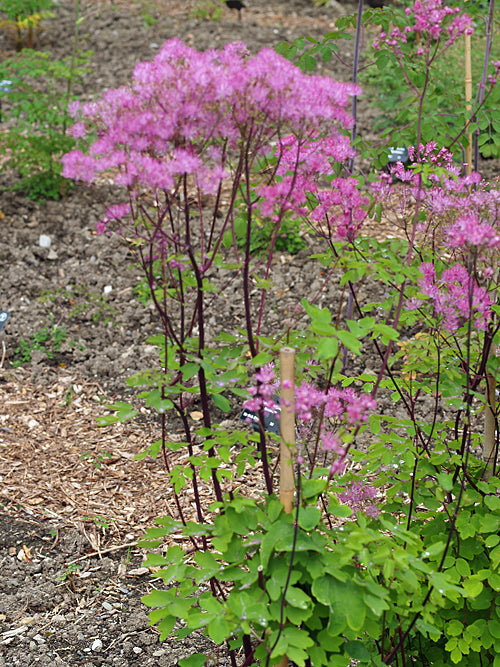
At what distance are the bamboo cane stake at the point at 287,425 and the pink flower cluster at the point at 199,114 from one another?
0.32 metres

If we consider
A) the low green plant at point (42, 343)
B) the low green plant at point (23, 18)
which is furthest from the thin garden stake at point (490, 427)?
the low green plant at point (23, 18)

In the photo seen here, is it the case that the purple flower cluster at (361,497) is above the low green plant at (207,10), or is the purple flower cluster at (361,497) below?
below

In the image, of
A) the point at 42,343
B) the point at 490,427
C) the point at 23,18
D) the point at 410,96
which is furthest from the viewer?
the point at 23,18

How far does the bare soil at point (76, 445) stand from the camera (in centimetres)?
244

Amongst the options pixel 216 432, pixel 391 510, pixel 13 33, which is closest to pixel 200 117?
pixel 216 432

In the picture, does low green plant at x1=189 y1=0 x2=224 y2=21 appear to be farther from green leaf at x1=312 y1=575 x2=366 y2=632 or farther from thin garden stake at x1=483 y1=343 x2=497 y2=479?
green leaf at x1=312 y1=575 x2=366 y2=632

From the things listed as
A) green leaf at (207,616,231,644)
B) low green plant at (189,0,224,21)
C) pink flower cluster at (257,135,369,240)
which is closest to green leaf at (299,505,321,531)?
green leaf at (207,616,231,644)

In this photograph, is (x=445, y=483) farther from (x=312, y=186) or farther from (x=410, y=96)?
(x=410, y=96)

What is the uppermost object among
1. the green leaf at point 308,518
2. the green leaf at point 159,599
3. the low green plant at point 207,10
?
the low green plant at point 207,10

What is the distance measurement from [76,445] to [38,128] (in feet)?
8.76

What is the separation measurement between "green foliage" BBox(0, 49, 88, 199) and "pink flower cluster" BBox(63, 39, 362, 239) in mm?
→ 3515

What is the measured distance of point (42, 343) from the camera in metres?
4.16

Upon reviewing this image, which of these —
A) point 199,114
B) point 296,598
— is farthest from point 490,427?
point 199,114

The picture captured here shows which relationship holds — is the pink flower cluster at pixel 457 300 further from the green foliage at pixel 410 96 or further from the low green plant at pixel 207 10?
the low green plant at pixel 207 10
